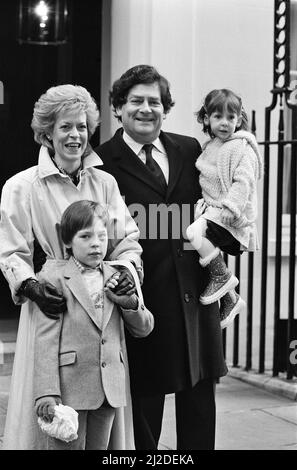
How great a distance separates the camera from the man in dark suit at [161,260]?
12.3 feet

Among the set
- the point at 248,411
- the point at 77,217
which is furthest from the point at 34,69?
the point at 77,217

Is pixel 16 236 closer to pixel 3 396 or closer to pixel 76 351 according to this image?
pixel 76 351

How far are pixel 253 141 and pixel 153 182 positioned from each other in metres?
0.52

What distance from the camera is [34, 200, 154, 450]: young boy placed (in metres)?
3.21

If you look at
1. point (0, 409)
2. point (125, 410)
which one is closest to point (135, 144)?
point (125, 410)

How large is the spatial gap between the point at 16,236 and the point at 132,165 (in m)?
0.76

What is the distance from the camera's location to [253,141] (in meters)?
3.87

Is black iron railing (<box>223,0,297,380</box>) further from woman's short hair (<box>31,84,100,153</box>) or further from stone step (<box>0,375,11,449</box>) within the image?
woman's short hair (<box>31,84,100,153</box>)

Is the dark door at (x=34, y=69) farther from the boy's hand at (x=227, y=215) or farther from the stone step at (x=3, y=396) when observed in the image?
the boy's hand at (x=227, y=215)

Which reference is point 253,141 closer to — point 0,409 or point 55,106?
point 55,106

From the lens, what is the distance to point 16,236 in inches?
128

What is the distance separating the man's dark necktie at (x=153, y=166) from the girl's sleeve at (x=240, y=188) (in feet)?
0.97

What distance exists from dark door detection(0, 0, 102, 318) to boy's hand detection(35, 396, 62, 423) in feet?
14.0

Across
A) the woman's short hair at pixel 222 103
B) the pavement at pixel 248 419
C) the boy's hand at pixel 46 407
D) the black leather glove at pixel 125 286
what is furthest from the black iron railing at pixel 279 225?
the boy's hand at pixel 46 407
